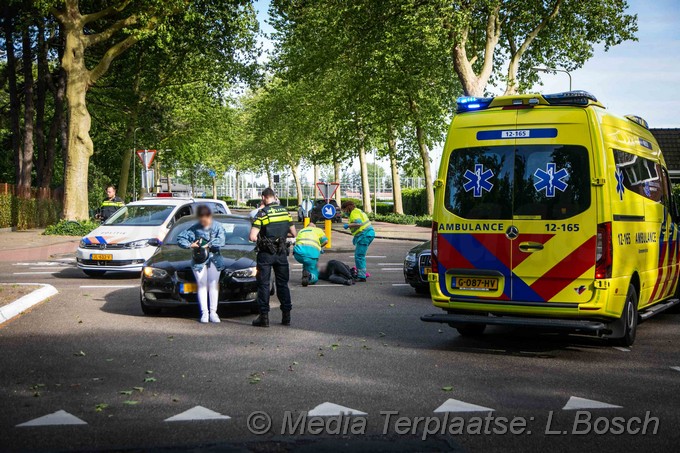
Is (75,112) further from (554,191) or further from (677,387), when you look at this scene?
(677,387)

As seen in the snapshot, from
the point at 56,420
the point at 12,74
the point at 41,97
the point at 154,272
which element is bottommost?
the point at 56,420

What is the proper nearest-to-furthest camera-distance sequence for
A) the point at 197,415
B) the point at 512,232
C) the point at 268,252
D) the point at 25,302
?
the point at 197,415 < the point at 512,232 < the point at 268,252 < the point at 25,302

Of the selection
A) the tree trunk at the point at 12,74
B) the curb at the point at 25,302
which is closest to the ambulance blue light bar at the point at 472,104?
the curb at the point at 25,302

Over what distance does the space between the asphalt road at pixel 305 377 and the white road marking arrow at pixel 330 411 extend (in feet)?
0.32

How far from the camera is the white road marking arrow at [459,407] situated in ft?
21.0

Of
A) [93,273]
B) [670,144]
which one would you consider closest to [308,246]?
[93,273]

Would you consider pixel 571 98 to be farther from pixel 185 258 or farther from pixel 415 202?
pixel 415 202

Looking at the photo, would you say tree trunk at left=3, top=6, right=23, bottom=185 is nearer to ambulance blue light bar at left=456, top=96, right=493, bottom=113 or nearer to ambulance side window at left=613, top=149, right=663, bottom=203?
ambulance blue light bar at left=456, top=96, right=493, bottom=113

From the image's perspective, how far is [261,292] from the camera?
35.1ft

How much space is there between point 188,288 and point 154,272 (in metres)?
0.54

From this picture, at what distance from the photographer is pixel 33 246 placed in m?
25.3

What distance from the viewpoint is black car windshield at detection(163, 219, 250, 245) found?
1301 centimetres

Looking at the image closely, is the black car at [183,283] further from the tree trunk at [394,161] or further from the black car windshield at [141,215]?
the tree trunk at [394,161]

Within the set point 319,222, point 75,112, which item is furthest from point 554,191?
point 319,222
